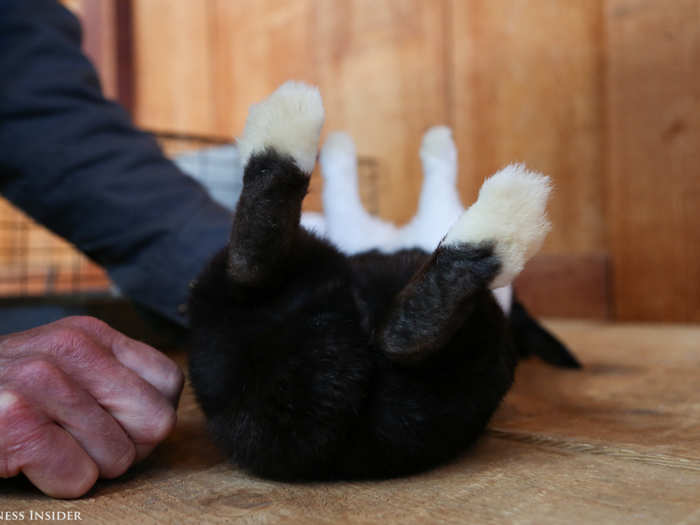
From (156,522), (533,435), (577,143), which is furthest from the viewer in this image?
(577,143)

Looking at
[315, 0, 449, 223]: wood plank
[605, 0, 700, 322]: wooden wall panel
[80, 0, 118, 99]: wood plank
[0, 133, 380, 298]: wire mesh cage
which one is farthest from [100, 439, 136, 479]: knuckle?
[80, 0, 118, 99]: wood plank

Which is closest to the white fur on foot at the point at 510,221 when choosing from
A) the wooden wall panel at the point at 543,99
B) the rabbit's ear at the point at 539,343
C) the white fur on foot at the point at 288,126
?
the white fur on foot at the point at 288,126

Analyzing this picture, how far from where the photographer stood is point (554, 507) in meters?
0.37

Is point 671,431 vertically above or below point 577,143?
below

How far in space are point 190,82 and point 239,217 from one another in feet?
8.47

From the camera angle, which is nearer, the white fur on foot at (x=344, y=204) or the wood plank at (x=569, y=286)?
the white fur on foot at (x=344, y=204)

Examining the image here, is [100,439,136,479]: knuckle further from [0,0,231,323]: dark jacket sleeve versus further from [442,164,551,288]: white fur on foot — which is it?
[0,0,231,323]: dark jacket sleeve

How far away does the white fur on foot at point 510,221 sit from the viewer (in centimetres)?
36

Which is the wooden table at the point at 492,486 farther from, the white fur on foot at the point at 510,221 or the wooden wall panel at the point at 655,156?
the wooden wall panel at the point at 655,156

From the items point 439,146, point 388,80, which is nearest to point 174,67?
point 388,80

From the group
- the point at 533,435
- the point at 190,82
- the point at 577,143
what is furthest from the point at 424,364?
the point at 190,82

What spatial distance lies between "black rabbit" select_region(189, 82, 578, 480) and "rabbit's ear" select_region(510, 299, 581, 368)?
0.42 meters

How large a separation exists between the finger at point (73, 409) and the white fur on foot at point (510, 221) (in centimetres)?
26

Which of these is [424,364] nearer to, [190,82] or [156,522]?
[156,522]
